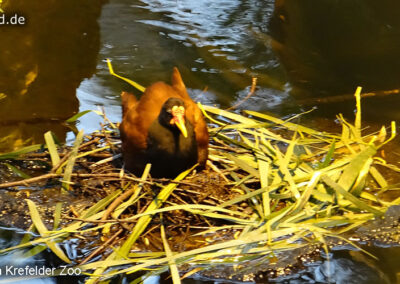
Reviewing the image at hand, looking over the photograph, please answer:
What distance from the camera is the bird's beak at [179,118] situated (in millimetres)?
3191

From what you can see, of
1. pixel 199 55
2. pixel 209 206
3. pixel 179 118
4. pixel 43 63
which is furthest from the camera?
pixel 199 55

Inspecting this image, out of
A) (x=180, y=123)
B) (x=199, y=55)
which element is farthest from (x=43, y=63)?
(x=180, y=123)

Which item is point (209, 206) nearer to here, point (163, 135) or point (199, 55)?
point (163, 135)

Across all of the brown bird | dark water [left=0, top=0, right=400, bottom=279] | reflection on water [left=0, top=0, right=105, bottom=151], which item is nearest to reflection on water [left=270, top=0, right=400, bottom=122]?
dark water [left=0, top=0, right=400, bottom=279]

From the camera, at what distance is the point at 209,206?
3.10 meters

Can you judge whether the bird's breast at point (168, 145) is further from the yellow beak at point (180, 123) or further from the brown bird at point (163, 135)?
the yellow beak at point (180, 123)

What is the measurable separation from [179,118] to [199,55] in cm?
232

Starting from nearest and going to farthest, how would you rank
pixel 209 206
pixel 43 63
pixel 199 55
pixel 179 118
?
pixel 209 206
pixel 179 118
pixel 43 63
pixel 199 55

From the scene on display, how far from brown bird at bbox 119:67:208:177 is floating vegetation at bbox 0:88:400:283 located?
0.26 feet

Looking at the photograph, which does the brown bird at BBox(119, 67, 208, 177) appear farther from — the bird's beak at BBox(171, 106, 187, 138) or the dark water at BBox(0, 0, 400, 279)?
the dark water at BBox(0, 0, 400, 279)

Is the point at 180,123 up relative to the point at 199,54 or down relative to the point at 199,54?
up

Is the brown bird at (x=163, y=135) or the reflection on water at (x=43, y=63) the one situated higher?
the brown bird at (x=163, y=135)

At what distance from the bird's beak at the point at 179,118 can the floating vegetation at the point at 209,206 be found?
27 centimetres

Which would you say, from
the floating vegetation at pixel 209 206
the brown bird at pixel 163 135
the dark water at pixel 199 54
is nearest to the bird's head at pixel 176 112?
the brown bird at pixel 163 135
